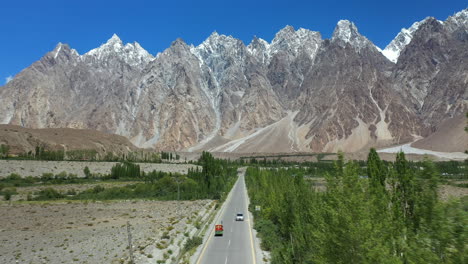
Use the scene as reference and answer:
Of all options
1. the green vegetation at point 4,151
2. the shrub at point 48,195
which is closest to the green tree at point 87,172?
the green vegetation at point 4,151

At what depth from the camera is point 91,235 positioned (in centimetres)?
4391

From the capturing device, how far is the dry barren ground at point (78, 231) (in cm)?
3297

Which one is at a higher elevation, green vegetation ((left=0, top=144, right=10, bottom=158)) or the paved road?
green vegetation ((left=0, top=144, right=10, bottom=158))

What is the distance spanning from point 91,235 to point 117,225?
7.84m

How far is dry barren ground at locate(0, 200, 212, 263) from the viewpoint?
108ft

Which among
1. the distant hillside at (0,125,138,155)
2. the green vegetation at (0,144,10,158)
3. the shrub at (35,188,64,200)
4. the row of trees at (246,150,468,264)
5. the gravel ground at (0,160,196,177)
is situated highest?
the distant hillside at (0,125,138,155)

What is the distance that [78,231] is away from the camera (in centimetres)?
4741

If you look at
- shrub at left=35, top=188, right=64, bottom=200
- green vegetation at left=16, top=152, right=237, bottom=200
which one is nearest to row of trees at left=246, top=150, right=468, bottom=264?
green vegetation at left=16, top=152, right=237, bottom=200

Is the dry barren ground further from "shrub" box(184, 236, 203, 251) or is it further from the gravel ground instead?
the gravel ground

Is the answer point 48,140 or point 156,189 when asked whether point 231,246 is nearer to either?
point 156,189

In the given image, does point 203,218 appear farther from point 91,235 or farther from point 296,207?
point 296,207

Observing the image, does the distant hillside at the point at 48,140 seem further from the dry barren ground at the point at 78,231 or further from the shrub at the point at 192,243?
the shrub at the point at 192,243

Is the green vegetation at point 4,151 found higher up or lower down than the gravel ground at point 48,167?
higher up

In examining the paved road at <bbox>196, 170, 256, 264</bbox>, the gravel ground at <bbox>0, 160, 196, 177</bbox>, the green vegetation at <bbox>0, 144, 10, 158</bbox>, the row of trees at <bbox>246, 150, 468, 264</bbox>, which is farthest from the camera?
the green vegetation at <bbox>0, 144, 10, 158</bbox>
